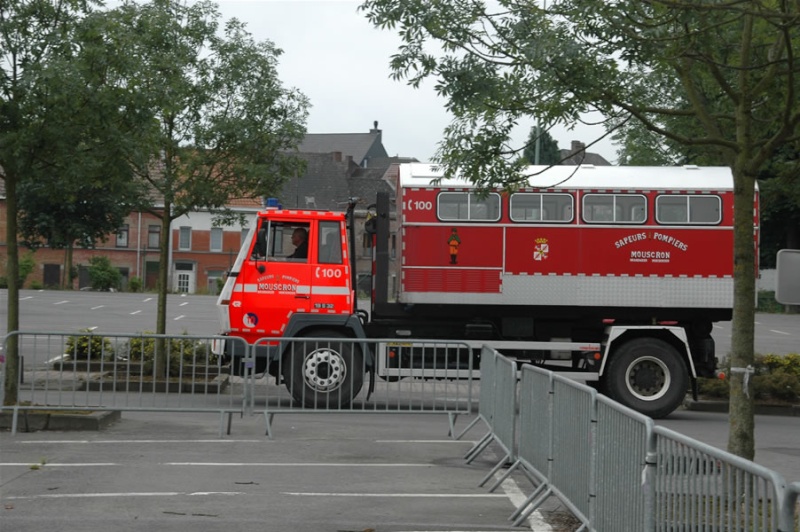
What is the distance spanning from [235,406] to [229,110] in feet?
24.8

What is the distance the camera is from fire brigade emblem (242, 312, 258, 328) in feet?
54.7

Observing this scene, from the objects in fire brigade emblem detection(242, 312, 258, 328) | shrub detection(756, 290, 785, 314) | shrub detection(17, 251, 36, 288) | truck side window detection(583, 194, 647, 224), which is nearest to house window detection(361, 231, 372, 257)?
fire brigade emblem detection(242, 312, 258, 328)

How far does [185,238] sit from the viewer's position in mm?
78438

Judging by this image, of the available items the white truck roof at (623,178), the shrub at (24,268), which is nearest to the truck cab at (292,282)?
the white truck roof at (623,178)

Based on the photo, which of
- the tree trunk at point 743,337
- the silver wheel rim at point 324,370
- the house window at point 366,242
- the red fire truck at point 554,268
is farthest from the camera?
the house window at point 366,242

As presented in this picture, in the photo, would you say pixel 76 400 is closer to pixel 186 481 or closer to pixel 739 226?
pixel 186 481

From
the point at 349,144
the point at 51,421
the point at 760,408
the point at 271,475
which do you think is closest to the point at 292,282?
the point at 51,421

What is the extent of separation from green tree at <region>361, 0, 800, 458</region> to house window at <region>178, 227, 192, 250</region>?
68934mm

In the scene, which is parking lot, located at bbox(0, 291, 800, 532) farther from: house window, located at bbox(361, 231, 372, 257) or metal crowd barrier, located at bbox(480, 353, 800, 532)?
house window, located at bbox(361, 231, 372, 257)

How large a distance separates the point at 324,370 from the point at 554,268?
3.78 metres

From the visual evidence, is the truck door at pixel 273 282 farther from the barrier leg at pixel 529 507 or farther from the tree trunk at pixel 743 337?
the barrier leg at pixel 529 507

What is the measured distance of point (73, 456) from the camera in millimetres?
11320

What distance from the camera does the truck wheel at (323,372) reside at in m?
14.9

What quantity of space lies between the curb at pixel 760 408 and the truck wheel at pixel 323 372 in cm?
639
